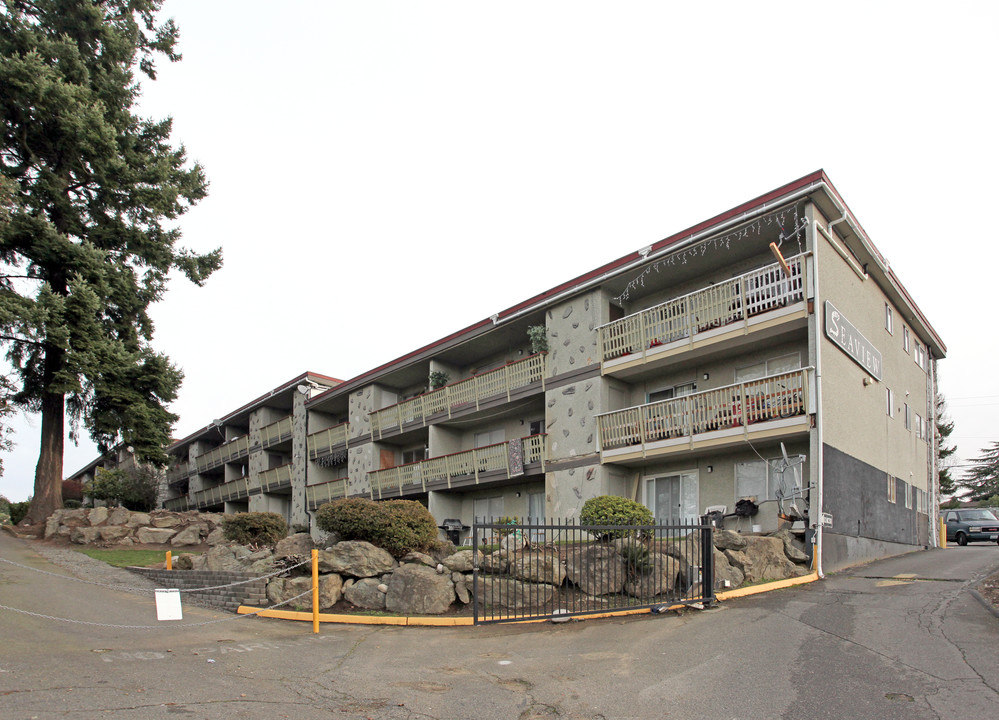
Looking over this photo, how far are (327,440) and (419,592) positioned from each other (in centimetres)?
2266

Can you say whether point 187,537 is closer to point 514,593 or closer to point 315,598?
point 315,598

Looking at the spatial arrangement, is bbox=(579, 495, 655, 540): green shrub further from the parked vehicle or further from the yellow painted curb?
the parked vehicle

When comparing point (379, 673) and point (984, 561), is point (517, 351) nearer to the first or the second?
point (984, 561)

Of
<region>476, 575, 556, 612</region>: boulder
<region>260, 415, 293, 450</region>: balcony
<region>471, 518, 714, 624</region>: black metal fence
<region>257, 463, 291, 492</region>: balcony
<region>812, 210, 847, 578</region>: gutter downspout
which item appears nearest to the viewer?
<region>476, 575, 556, 612</region>: boulder

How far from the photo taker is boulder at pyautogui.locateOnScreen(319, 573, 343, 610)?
44.5 feet

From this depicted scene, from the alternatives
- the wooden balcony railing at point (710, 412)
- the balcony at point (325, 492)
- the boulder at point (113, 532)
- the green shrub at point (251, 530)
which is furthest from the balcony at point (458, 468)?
the boulder at point (113, 532)

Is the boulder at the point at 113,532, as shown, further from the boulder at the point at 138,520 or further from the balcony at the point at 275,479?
the balcony at the point at 275,479

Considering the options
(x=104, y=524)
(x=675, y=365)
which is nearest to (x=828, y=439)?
(x=675, y=365)

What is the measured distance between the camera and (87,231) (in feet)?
91.6

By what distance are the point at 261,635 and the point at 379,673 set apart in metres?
3.53

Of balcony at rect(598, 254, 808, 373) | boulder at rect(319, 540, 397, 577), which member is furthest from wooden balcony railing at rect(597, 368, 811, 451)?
boulder at rect(319, 540, 397, 577)

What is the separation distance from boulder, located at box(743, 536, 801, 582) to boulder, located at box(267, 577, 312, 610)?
27.9 feet

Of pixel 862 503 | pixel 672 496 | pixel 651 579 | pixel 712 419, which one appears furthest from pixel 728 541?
pixel 862 503

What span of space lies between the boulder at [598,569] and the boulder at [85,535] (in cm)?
1916
